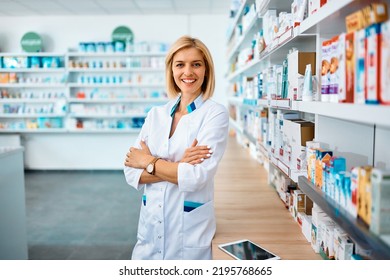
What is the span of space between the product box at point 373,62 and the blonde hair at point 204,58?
0.89 metres

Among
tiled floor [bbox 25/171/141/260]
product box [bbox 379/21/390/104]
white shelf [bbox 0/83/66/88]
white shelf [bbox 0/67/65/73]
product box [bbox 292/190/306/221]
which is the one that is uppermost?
white shelf [bbox 0/67/65/73]

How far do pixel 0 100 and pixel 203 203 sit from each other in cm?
623

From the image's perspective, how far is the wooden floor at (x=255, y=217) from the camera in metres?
1.68

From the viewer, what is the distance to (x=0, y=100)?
684cm

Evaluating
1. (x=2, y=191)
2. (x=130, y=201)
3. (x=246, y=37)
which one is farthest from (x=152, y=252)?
(x=130, y=201)

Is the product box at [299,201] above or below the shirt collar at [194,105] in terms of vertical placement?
below

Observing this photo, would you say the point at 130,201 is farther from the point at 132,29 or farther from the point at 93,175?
the point at 132,29

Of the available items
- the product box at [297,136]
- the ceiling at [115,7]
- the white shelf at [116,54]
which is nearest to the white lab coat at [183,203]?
the product box at [297,136]

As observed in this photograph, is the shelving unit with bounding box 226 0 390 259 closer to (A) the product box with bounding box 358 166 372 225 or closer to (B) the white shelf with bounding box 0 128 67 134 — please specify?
(A) the product box with bounding box 358 166 372 225

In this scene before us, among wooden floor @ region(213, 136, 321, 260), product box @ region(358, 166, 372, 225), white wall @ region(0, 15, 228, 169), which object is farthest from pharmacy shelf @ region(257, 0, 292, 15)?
white wall @ region(0, 15, 228, 169)

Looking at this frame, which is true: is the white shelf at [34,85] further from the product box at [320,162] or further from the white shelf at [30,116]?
the product box at [320,162]

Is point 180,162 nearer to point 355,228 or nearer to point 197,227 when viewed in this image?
point 197,227

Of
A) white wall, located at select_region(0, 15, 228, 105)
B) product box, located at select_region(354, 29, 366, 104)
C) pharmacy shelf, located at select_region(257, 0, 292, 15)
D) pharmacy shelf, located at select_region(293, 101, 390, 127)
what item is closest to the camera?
pharmacy shelf, located at select_region(293, 101, 390, 127)

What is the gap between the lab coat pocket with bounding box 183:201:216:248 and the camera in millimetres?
1723
